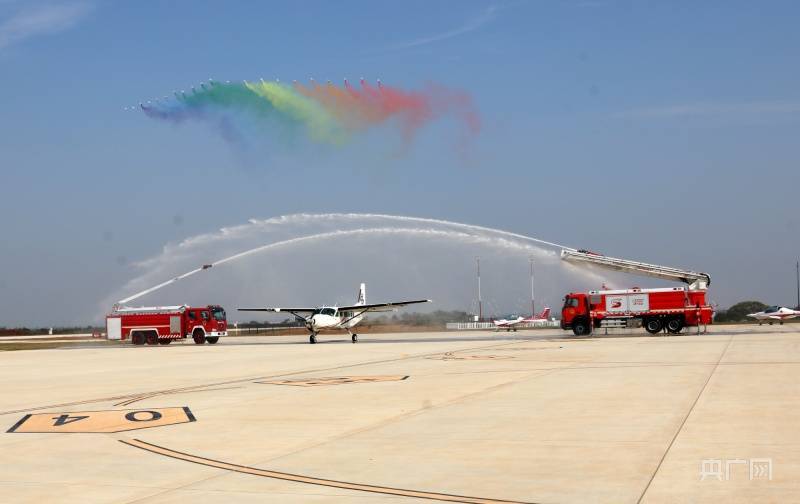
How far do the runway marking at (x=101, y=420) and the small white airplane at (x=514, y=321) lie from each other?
70.5 m

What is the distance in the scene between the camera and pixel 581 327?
64.2m

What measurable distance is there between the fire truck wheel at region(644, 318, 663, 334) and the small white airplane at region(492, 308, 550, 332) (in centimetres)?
2592

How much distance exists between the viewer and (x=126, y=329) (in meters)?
72.8

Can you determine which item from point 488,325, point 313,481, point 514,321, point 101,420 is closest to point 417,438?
point 313,481

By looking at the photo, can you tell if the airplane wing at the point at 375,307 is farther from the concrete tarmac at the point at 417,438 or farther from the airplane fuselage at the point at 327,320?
the concrete tarmac at the point at 417,438

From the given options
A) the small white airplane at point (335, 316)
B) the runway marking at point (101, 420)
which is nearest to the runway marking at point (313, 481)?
the runway marking at point (101, 420)

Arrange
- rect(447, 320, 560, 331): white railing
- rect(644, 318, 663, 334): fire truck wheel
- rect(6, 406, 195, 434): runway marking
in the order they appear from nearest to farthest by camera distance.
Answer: rect(6, 406, 195, 434): runway marking < rect(644, 318, 663, 334): fire truck wheel < rect(447, 320, 560, 331): white railing

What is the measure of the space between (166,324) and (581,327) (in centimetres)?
3253

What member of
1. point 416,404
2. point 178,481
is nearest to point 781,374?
point 416,404

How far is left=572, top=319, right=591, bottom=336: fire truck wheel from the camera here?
6397 cm

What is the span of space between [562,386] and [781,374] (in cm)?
672

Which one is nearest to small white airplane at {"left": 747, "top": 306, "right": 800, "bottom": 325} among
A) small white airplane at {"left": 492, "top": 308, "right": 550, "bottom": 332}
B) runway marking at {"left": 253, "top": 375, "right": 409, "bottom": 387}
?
small white airplane at {"left": 492, "top": 308, "right": 550, "bottom": 332}

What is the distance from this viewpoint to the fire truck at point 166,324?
71.1 m

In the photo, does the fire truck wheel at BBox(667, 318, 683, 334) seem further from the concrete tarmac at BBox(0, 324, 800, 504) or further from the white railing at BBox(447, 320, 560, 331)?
the white railing at BBox(447, 320, 560, 331)
